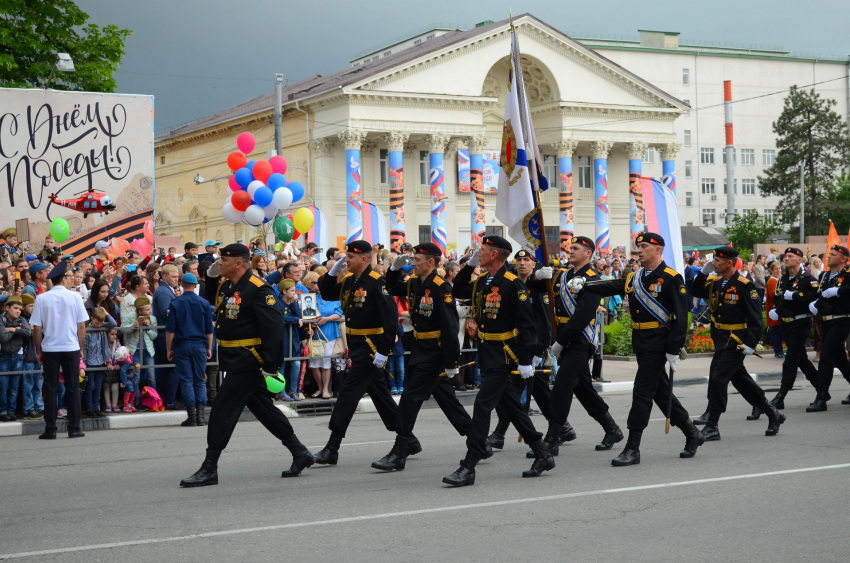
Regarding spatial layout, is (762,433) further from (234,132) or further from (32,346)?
(234,132)

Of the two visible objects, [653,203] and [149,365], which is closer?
[149,365]

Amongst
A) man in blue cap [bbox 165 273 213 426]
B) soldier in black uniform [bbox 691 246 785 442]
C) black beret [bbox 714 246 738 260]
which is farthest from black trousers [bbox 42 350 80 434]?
black beret [bbox 714 246 738 260]

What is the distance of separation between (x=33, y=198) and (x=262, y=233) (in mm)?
6678

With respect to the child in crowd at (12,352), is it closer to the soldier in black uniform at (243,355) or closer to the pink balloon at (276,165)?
the soldier in black uniform at (243,355)

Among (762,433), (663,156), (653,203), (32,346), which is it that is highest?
(663,156)

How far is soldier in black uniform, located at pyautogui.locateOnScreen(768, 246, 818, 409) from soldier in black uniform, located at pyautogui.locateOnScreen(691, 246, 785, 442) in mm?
2228

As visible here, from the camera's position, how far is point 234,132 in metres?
57.0

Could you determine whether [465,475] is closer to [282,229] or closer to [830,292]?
[830,292]

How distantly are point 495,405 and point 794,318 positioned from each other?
6.23m

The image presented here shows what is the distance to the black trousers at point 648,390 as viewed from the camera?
9.46 m

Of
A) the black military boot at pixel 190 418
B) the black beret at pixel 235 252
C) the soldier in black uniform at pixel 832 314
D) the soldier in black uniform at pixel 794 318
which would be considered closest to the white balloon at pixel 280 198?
the black military boot at pixel 190 418

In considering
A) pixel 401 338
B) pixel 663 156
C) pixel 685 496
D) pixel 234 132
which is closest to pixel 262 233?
pixel 401 338

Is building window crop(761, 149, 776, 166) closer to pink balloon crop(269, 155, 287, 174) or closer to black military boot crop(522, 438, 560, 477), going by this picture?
pink balloon crop(269, 155, 287, 174)

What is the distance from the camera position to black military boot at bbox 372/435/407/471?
9.32 m
